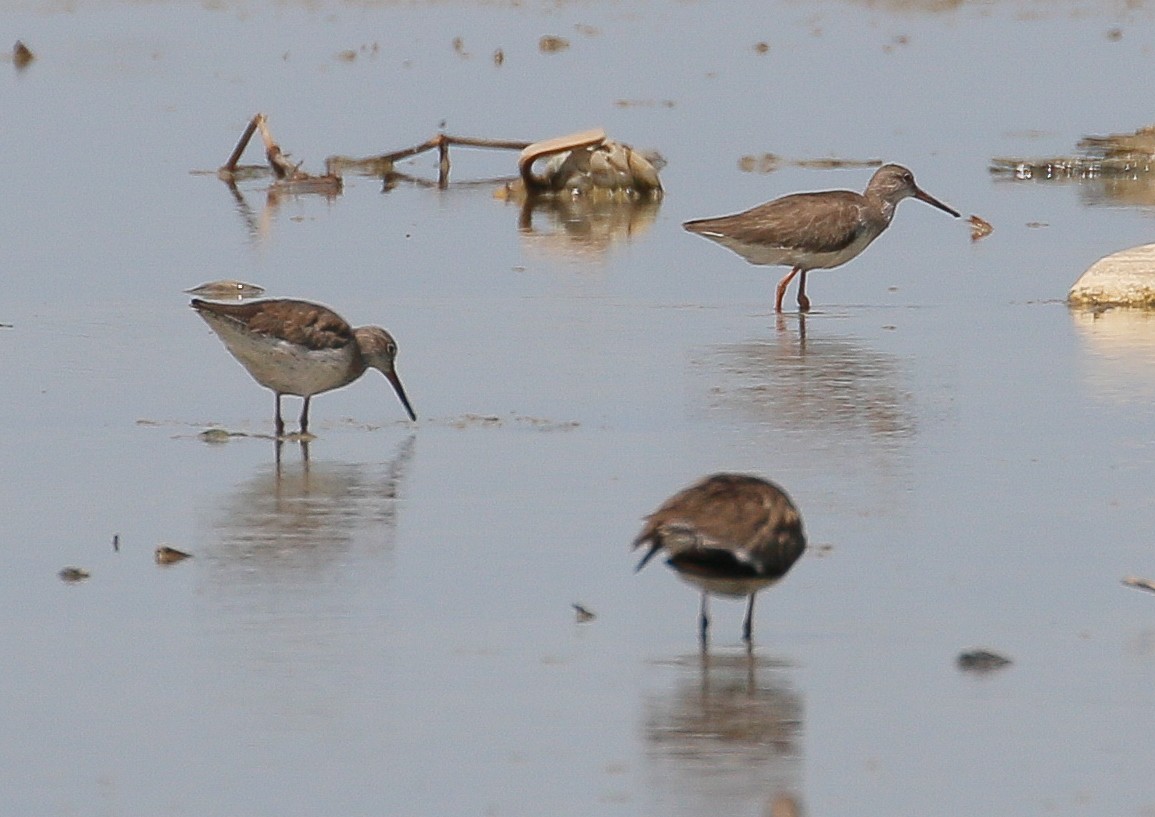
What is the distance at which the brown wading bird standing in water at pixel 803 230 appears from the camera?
47.5 feet

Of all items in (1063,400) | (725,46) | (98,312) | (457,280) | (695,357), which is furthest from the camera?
(725,46)

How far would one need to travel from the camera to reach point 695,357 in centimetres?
1213

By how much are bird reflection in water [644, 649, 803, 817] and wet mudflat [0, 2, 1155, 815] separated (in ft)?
0.05

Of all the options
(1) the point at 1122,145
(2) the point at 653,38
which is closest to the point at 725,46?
(2) the point at 653,38

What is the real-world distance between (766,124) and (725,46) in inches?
260

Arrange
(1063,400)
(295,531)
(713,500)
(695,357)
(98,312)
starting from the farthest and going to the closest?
(98,312) → (695,357) → (1063,400) → (295,531) → (713,500)

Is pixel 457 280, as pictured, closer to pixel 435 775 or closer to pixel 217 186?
pixel 217 186

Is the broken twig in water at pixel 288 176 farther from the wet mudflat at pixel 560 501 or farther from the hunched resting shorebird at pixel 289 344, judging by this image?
the hunched resting shorebird at pixel 289 344

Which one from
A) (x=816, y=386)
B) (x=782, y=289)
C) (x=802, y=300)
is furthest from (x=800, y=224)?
(x=816, y=386)

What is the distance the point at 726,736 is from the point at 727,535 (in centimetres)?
64

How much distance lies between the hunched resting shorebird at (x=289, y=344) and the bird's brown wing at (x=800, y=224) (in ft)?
14.3

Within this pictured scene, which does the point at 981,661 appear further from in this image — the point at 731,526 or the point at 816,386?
the point at 816,386

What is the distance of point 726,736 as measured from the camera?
6.50 m

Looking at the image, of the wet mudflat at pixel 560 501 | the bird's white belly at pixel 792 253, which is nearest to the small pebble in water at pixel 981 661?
the wet mudflat at pixel 560 501
